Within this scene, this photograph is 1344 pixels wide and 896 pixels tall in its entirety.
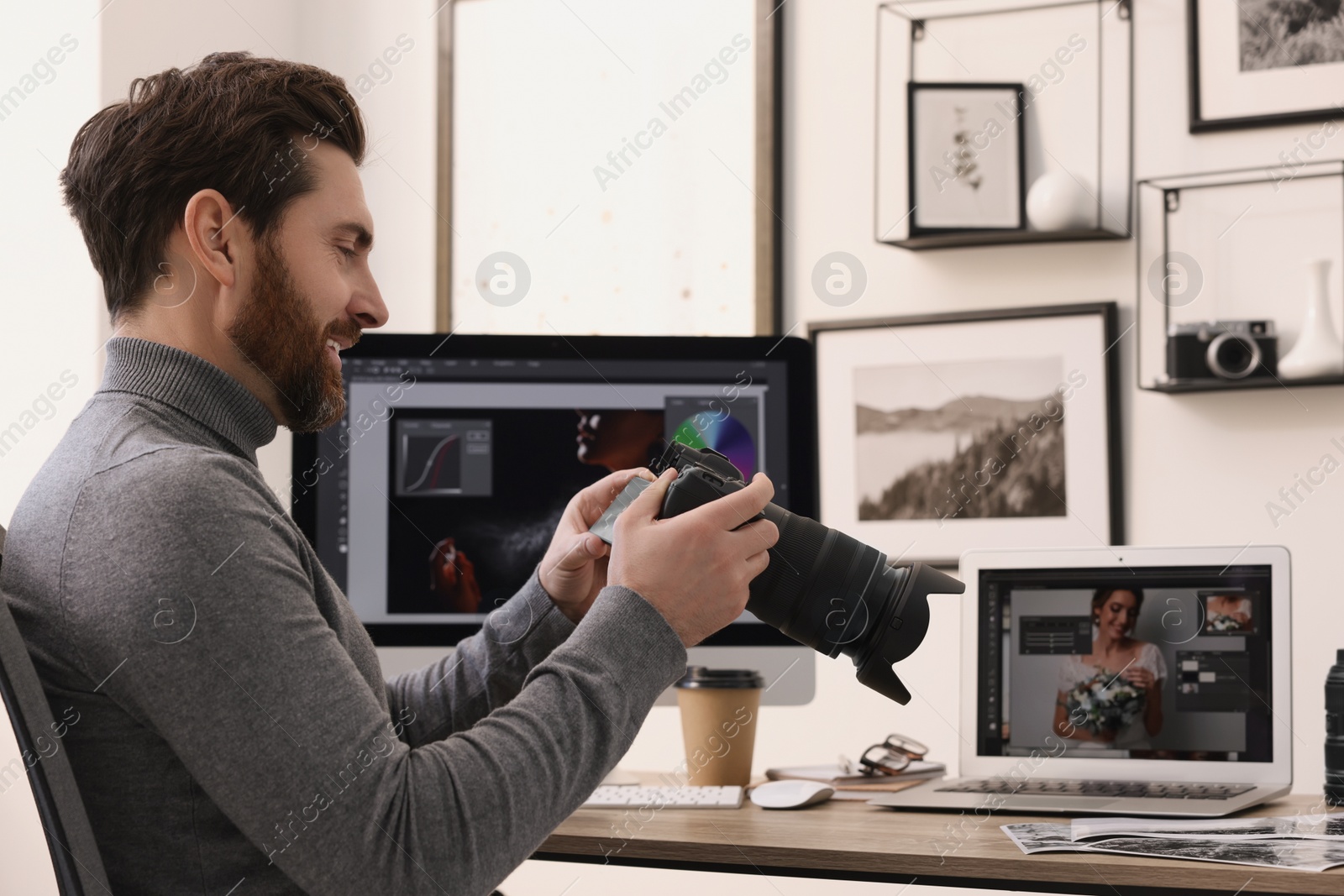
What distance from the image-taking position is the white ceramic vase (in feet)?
5.99

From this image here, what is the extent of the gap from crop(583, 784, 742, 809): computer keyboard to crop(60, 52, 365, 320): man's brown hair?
0.69m

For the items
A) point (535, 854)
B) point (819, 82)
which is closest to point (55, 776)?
point (535, 854)

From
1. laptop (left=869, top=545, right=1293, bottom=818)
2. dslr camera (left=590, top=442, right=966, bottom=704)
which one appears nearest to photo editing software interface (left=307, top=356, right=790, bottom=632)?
laptop (left=869, top=545, right=1293, bottom=818)

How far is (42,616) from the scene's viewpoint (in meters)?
0.80

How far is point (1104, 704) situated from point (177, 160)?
1.05 meters

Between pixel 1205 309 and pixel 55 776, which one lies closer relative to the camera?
pixel 55 776

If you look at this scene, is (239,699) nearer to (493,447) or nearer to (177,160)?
(177,160)

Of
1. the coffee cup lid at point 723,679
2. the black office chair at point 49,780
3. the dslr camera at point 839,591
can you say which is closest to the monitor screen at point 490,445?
the coffee cup lid at point 723,679

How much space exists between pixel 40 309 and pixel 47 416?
0.59 ft

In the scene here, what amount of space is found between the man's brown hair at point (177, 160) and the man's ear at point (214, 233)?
0.03 ft

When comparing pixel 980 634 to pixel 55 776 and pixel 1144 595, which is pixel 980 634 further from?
pixel 55 776

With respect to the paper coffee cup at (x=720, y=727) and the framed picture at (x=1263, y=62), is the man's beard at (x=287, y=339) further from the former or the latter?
the framed picture at (x=1263, y=62)

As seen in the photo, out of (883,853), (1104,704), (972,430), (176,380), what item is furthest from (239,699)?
(972,430)

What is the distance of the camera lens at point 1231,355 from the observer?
6.16 feet
